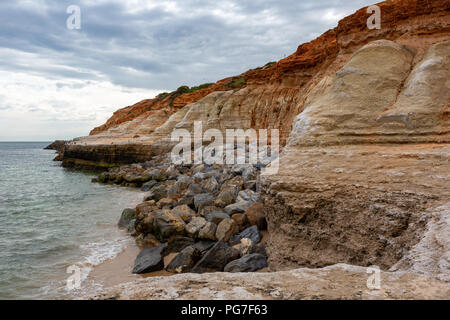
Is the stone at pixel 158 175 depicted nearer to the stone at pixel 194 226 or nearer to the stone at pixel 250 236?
the stone at pixel 194 226

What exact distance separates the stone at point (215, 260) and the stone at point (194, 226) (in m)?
1.58

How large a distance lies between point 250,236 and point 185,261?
158cm

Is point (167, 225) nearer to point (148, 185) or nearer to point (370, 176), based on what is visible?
point (370, 176)

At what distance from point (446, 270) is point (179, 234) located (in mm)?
6049

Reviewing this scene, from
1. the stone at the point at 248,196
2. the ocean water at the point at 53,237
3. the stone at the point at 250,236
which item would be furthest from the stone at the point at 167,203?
the stone at the point at 250,236

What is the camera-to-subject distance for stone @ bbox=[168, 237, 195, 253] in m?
7.10

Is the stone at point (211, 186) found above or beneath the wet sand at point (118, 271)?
above

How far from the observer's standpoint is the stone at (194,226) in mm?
7410

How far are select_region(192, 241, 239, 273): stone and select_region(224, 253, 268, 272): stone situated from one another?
0.24 metres

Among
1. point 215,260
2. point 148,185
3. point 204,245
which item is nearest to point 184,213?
point 204,245

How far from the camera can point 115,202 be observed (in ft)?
45.6

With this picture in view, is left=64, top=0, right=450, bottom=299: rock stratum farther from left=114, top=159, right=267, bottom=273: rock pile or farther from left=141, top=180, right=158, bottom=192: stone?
left=141, top=180, right=158, bottom=192: stone

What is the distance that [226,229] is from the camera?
7074 mm
